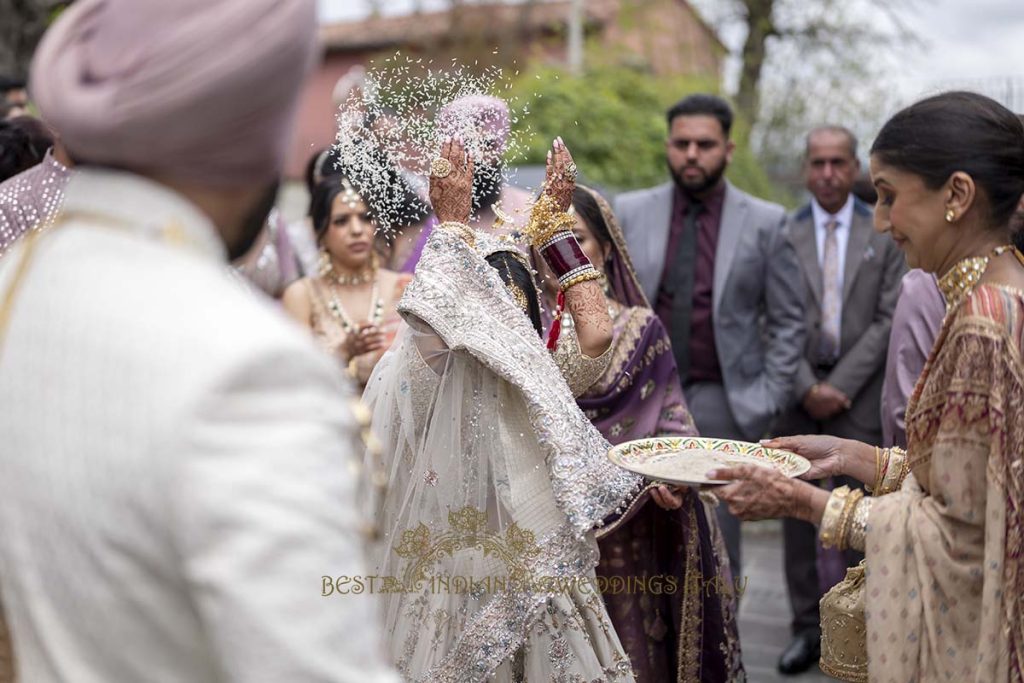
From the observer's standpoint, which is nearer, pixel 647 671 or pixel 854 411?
pixel 647 671

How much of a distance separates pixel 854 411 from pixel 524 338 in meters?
2.72

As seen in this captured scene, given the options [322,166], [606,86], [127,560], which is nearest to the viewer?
[127,560]

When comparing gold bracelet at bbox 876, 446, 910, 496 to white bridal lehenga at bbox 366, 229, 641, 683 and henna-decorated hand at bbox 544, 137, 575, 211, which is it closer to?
white bridal lehenga at bbox 366, 229, 641, 683

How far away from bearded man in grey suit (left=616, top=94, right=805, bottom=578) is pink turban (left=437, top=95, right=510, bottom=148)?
224 cm

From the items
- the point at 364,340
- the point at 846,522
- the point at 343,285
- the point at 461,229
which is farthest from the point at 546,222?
the point at 343,285

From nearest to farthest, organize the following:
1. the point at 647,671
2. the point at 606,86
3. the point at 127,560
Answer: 1. the point at 127,560
2. the point at 647,671
3. the point at 606,86

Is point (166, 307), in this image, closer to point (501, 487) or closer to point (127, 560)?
point (127, 560)

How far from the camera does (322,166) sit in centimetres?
473

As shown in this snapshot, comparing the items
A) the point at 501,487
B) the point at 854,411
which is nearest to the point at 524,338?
the point at 501,487

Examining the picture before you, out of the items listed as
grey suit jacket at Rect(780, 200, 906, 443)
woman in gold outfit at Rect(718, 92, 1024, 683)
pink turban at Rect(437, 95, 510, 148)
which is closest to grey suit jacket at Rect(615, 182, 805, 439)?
grey suit jacket at Rect(780, 200, 906, 443)

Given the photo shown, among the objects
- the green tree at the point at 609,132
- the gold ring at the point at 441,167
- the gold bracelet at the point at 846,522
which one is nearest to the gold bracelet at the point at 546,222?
the gold ring at the point at 441,167

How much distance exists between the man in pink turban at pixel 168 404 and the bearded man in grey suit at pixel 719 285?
148 inches

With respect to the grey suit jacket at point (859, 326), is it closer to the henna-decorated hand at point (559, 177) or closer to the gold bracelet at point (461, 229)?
the henna-decorated hand at point (559, 177)

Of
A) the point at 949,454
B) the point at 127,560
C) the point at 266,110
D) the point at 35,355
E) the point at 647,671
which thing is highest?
the point at 266,110
